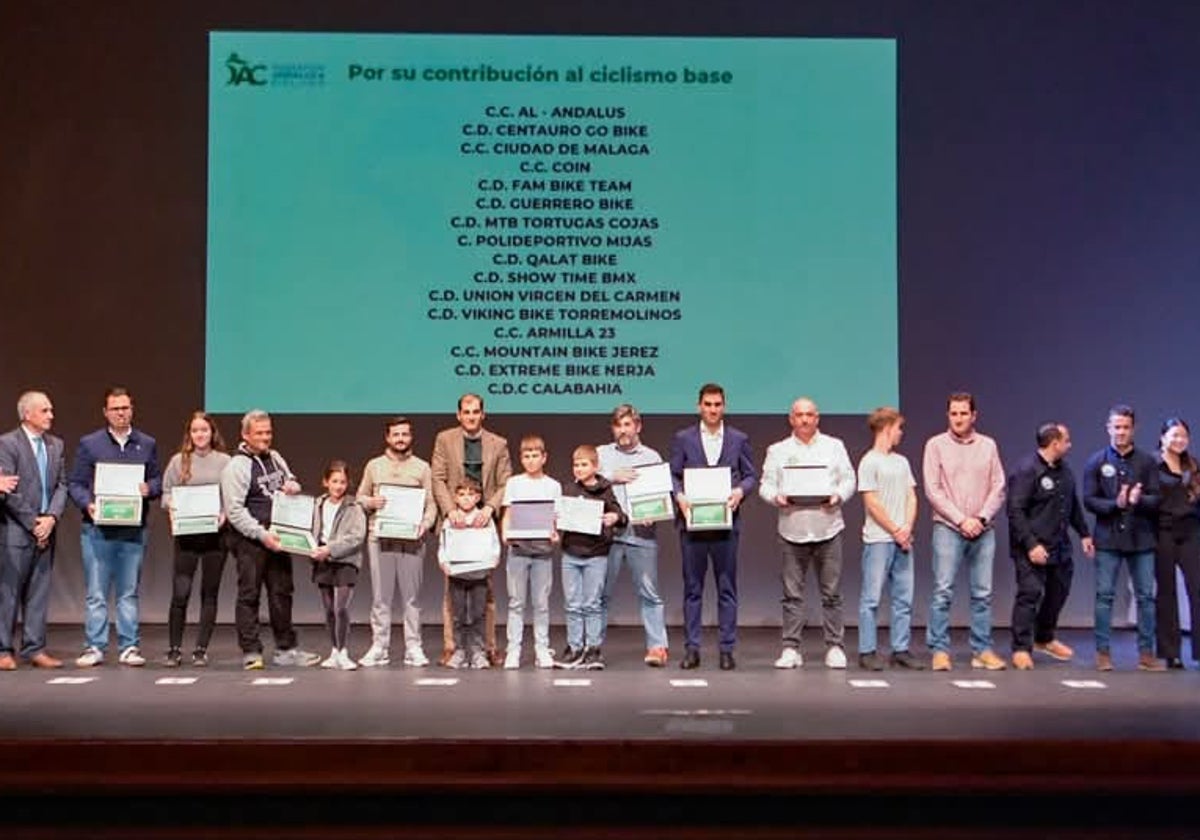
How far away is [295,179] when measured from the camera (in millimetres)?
9234

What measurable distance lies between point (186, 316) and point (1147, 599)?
248 inches

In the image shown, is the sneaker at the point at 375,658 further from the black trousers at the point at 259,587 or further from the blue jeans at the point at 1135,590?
the blue jeans at the point at 1135,590

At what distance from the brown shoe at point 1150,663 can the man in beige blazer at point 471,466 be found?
352cm

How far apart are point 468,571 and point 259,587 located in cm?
118

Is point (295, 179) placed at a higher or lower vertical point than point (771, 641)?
higher

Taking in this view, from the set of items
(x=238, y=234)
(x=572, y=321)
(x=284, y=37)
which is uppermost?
(x=284, y=37)

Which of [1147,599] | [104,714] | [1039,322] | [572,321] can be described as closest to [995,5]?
[1039,322]

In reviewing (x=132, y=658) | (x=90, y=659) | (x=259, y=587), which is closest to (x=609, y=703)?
(x=259, y=587)

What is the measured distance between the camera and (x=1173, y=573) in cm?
760

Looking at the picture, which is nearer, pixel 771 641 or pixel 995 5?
pixel 771 641

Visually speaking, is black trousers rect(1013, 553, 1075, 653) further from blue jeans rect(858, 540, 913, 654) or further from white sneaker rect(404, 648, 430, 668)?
white sneaker rect(404, 648, 430, 668)

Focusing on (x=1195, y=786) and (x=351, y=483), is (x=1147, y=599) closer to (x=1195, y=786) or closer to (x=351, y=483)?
(x=1195, y=786)

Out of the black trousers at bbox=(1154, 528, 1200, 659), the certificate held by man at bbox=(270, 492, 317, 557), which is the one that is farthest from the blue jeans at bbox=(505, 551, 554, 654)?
the black trousers at bbox=(1154, 528, 1200, 659)

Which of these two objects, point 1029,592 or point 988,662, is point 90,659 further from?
point 1029,592
